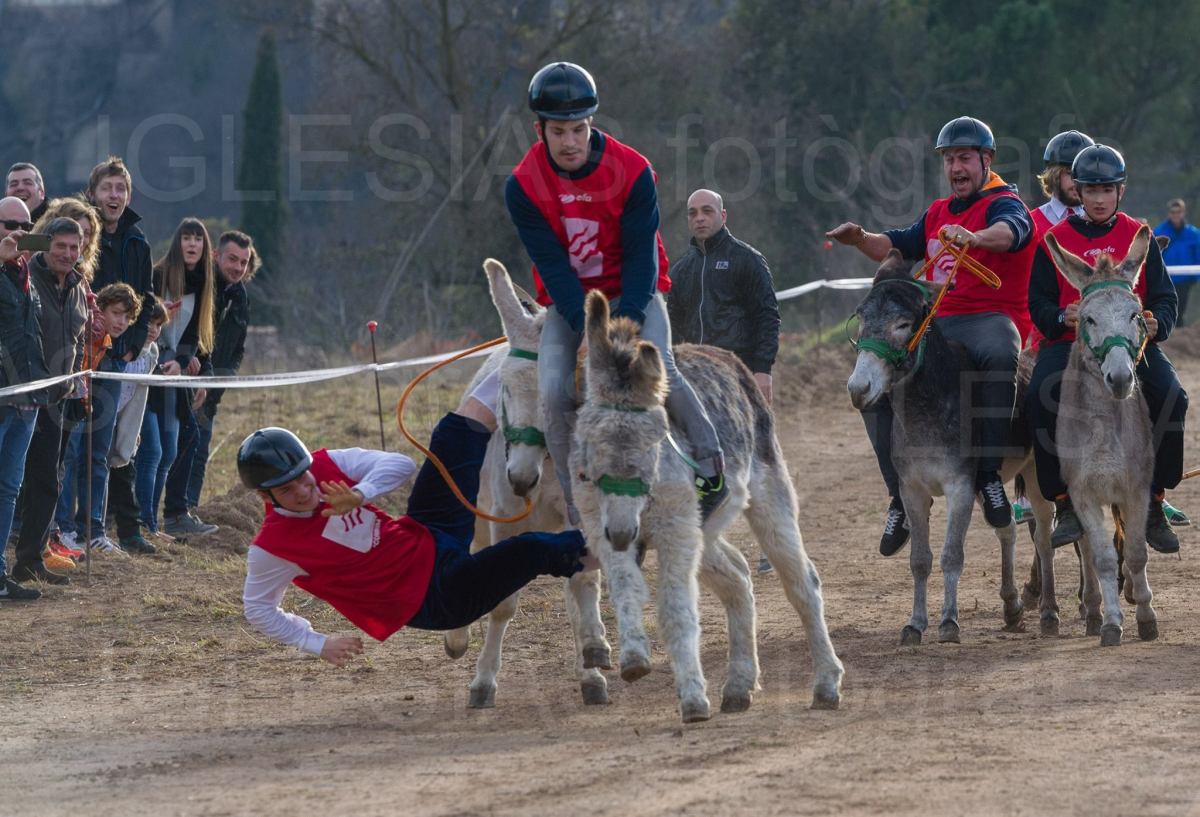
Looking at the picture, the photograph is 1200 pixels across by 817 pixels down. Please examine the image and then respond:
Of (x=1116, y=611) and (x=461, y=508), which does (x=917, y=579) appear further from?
(x=461, y=508)

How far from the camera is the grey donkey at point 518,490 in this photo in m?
7.08

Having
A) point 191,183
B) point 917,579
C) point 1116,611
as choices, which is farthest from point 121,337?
point 191,183

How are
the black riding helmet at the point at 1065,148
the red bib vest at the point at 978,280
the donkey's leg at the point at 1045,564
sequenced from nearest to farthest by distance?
the donkey's leg at the point at 1045,564, the red bib vest at the point at 978,280, the black riding helmet at the point at 1065,148

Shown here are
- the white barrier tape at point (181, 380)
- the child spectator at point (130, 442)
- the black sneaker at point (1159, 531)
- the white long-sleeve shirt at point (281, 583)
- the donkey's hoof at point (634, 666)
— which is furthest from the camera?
the child spectator at point (130, 442)

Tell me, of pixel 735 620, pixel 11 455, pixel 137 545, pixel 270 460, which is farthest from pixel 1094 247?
pixel 137 545

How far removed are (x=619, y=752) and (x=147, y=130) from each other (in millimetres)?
52286

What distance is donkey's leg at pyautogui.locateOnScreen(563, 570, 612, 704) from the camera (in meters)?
7.57

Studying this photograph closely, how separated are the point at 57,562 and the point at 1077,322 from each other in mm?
6881

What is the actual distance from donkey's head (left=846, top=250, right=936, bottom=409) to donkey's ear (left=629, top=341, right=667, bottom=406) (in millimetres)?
2476

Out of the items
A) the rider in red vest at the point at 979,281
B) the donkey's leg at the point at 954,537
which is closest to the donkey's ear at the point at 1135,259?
the rider in red vest at the point at 979,281

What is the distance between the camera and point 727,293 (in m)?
11.4

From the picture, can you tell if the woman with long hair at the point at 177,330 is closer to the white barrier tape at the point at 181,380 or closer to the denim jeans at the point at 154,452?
the denim jeans at the point at 154,452

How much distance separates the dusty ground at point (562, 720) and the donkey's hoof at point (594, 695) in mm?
115

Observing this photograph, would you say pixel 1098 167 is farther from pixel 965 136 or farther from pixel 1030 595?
pixel 1030 595
